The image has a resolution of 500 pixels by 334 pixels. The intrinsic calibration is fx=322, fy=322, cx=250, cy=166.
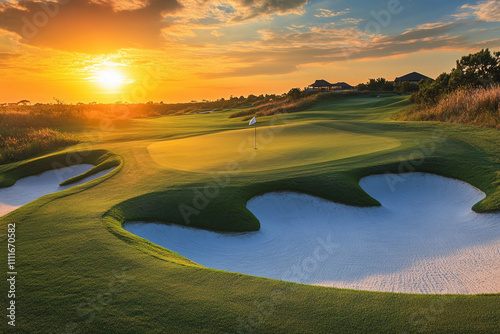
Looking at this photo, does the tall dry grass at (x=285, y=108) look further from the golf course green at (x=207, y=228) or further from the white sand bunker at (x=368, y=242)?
the white sand bunker at (x=368, y=242)

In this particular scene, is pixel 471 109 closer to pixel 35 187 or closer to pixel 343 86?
pixel 35 187

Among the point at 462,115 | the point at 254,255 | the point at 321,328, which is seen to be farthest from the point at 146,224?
the point at 462,115

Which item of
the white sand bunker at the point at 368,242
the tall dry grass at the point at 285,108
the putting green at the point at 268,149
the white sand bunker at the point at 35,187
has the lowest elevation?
the white sand bunker at the point at 368,242

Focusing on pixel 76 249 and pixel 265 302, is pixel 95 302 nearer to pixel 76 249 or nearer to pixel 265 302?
pixel 76 249

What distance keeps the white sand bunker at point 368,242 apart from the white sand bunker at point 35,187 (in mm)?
8216

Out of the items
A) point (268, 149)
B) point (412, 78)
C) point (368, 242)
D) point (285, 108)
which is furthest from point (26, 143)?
point (412, 78)

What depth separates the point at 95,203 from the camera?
9.90m

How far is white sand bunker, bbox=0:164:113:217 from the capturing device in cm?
1378

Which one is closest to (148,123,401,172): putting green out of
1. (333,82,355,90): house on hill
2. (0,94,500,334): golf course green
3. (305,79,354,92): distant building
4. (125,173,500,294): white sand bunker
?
(0,94,500,334): golf course green

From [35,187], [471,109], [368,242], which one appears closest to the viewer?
[368,242]

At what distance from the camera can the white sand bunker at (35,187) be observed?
13781 millimetres

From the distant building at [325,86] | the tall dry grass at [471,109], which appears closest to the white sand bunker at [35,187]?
the tall dry grass at [471,109]

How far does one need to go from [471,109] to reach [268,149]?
1527 cm

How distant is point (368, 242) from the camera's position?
919 centimetres
